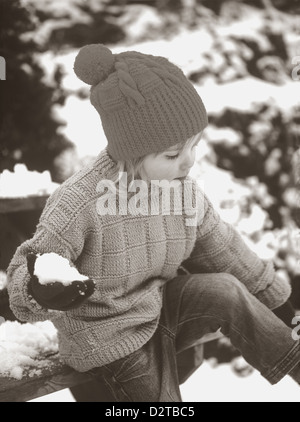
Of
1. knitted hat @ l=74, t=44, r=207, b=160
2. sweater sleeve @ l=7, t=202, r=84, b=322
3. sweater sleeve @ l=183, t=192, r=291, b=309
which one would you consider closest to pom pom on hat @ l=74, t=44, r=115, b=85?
knitted hat @ l=74, t=44, r=207, b=160

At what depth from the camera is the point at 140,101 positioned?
3.77 ft

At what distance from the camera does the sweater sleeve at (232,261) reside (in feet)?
4.69

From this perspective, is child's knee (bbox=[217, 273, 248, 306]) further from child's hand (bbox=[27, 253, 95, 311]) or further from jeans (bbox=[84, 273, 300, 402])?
child's hand (bbox=[27, 253, 95, 311])

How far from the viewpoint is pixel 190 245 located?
4.55ft

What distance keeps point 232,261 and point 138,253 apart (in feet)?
0.96

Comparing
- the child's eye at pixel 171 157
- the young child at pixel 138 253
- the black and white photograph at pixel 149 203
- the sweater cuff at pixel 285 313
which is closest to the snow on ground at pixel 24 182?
the black and white photograph at pixel 149 203

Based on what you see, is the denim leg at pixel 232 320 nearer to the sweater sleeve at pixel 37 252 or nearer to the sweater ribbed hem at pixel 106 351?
the sweater ribbed hem at pixel 106 351

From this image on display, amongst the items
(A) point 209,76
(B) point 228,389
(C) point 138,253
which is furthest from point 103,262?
(A) point 209,76

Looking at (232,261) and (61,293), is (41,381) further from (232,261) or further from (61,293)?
(232,261)

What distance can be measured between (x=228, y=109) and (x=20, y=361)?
46.2 inches

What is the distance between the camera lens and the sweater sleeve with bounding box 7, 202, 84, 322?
3.61 ft

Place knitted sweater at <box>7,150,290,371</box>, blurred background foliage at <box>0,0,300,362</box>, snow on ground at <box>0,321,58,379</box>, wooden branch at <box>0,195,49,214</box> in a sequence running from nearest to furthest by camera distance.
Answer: knitted sweater at <box>7,150,290,371</box>
snow on ground at <box>0,321,58,379</box>
wooden branch at <box>0,195,49,214</box>
blurred background foliage at <box>0,0,300,362</box>

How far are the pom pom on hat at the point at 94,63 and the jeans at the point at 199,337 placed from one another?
20.0 inches

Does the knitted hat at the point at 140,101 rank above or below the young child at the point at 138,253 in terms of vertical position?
above
